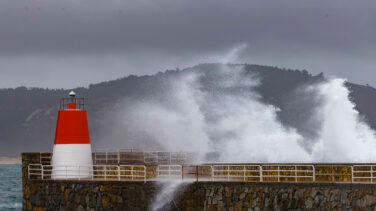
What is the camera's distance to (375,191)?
26.5 m

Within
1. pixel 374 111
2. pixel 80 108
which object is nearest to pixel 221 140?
pixel 80 108

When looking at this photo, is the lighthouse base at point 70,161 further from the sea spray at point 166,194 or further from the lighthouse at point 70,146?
the sea spray at point 166,194

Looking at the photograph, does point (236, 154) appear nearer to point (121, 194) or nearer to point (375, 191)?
point (121, 194)

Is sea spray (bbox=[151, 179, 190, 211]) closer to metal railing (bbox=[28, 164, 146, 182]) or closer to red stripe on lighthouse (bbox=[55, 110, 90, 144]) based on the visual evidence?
metal railing (bbox=[28, 164, 146, 182])

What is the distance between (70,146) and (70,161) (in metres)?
0.62

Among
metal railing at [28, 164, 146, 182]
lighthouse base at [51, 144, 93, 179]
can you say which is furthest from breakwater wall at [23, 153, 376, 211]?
lighthouse base at [51, 144, 93, 179]

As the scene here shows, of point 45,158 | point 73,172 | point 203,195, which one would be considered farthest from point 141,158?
point 203,195

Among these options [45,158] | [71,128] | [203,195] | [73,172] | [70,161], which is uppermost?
[71,128]

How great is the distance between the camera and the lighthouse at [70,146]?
37.8m

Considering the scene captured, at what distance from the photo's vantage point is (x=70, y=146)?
3800 cm

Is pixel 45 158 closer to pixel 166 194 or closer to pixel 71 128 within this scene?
pixel 71 128

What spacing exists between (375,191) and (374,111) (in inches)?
6896

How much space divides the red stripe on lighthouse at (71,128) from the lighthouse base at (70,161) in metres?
0.21

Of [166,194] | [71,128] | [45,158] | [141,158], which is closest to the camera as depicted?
[166,194]
